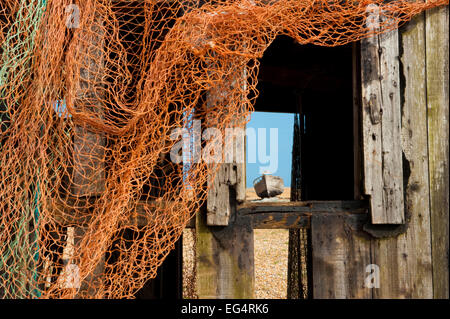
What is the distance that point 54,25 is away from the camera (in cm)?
274

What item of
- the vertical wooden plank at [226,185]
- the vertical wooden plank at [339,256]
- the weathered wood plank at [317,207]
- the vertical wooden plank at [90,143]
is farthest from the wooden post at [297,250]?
the vertical wooden plank at [90,143]

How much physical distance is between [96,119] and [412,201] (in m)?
2.59

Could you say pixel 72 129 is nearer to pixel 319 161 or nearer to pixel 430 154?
pixel 430 154

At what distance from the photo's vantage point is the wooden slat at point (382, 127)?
315 centimetres

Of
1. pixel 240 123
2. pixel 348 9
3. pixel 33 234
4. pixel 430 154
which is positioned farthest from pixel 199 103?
pixel 430 154

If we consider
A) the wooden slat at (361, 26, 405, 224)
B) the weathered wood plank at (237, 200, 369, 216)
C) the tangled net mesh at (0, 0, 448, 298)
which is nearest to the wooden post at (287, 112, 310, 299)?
the weathered wood plank at (237, 200, 369, 216)

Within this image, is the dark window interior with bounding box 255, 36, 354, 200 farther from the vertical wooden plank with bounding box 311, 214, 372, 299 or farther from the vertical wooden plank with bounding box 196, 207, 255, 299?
the vertical wooden plank with bounding box 196, 207, 255, 299

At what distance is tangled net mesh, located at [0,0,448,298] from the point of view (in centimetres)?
273

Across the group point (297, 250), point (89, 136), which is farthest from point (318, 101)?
point (89, 136)

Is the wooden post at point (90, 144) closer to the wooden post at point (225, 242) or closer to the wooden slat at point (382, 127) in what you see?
the wooden post at point (225, 242)

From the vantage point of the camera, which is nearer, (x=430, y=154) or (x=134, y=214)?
(x=134, y=214)

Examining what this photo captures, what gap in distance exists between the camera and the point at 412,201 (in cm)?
322

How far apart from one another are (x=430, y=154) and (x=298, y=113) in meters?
3.45

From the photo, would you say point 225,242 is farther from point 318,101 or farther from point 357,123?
point 318,101
